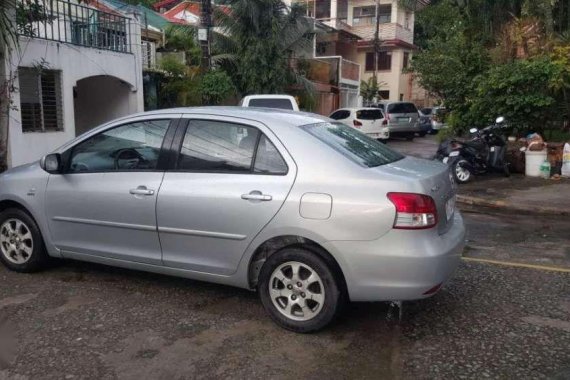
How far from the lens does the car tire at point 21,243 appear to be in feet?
16.5

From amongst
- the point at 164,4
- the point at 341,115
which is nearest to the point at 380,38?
the point at 164,4

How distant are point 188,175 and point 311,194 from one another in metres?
1.04

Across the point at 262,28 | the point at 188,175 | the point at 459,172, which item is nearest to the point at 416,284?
the point at 188,175

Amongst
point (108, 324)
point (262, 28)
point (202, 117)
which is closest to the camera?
point (108, 324)

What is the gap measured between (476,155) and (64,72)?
28.9 ft

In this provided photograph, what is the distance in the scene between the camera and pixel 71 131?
12.1 m

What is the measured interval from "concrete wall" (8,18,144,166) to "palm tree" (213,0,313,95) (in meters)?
6.76

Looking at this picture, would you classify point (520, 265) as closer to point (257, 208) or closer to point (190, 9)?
point (257, 208)

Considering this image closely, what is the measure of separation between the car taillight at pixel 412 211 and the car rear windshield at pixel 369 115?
17.8 metres

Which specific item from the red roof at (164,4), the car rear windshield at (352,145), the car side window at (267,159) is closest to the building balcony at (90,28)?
the car rear windshield at (352,145)

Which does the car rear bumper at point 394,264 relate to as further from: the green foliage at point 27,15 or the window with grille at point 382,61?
the window with grille at point 382,61

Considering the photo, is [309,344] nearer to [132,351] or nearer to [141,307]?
[132,351]

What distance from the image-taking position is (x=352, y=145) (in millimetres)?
4273

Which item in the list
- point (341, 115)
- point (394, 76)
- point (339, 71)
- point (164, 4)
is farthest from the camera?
point (394, 76)
